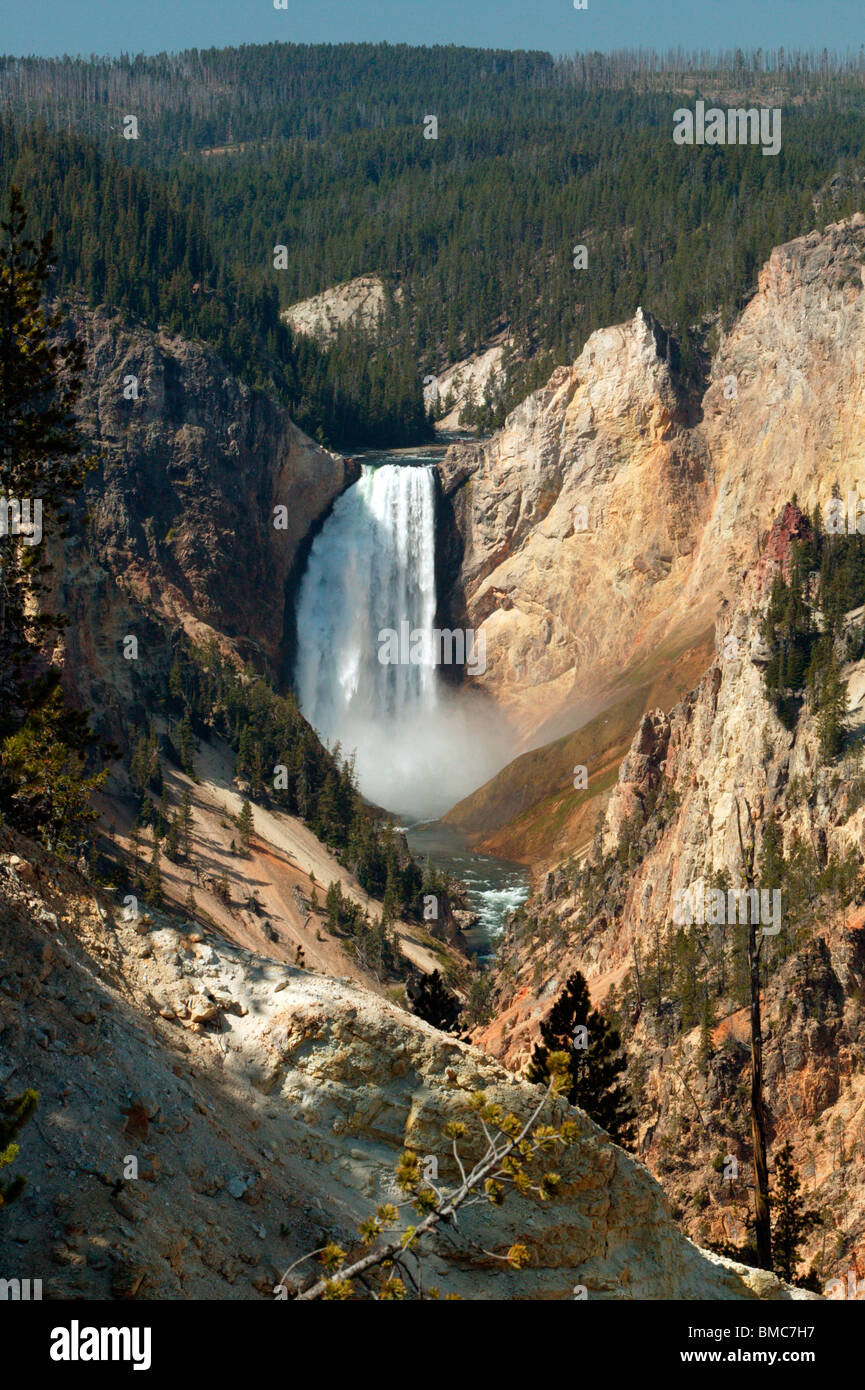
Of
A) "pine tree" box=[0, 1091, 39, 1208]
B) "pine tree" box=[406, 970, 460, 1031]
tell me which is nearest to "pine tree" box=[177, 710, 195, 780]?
"pine tree" box=[406, 970, 460, 1031]

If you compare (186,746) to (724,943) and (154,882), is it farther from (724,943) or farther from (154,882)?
(724,943)

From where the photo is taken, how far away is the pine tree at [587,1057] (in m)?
35.1

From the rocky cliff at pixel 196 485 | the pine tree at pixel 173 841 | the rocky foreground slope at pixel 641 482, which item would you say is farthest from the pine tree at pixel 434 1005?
the rocky cliff at pixel 196 485

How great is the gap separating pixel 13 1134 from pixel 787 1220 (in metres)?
29.1

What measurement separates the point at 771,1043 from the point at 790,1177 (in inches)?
333

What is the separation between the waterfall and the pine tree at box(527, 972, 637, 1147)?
7458cm

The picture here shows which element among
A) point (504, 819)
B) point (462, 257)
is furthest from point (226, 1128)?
point (462, 257)

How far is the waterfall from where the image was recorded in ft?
374

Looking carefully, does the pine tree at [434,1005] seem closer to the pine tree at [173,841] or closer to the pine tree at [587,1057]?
the pine tree at [587,1057]

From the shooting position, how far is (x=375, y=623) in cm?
11775

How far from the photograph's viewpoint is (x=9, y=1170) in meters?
12.3

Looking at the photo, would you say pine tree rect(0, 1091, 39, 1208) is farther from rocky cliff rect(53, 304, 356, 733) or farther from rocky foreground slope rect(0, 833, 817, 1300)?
rocky cliff rect(53, 304, 356, 733)
